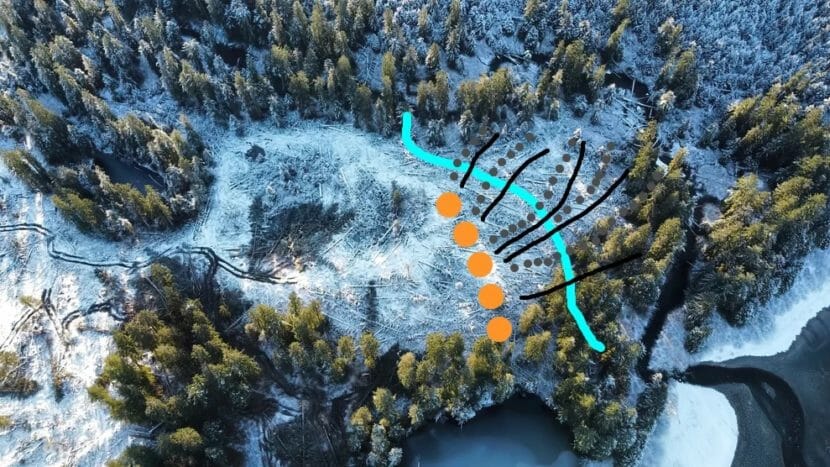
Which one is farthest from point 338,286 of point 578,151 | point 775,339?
point 775,339

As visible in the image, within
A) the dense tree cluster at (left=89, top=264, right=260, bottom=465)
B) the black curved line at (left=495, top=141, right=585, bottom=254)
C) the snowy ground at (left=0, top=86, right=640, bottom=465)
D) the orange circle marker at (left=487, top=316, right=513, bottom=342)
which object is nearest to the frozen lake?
the snowy ground at (left=0, top=86, right=640, bottom=465)

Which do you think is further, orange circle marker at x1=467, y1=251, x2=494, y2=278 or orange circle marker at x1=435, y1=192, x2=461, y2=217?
orange circle marker at x1=435, y1=192, x2=461, y2=217

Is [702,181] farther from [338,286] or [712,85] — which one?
[338,286]

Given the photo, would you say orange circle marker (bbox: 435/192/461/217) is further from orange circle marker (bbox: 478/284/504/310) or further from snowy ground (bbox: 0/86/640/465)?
orange circle marker (bbox: 478/284/504/310)

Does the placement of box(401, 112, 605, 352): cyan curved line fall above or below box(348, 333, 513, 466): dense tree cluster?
above

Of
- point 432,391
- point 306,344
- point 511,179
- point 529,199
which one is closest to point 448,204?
point 511,179

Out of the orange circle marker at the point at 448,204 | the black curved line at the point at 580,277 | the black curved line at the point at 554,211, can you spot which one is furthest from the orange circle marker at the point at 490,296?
the orange circle marker at the point at 448,204

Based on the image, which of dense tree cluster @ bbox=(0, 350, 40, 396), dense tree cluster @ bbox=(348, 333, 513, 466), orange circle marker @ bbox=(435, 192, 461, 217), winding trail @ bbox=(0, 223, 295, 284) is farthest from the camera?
orange circle marker @ bbox=(435, 192, 461, 217)
